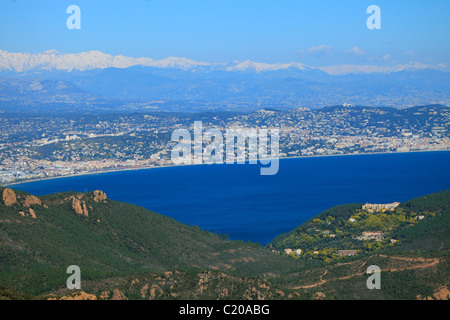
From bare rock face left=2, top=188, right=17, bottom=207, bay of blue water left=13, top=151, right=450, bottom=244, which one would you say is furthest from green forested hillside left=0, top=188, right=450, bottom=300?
bay of blue water left=13, top=151, right=450, bottom=244

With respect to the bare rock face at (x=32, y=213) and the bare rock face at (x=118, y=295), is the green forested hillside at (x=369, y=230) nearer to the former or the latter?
the bare rock face at (x=32, y=213)

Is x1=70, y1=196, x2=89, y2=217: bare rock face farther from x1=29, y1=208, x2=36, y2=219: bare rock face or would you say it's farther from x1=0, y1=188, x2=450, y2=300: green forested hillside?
x1=29, y1=208, x2=36, y2=219: bare rock face

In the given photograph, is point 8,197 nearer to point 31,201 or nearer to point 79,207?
point 31,201

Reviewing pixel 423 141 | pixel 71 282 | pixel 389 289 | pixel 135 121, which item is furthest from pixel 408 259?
pixel 135 121

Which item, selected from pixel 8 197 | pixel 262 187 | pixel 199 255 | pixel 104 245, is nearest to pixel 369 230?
pixel 199 255

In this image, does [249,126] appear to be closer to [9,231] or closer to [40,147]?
[40,147]

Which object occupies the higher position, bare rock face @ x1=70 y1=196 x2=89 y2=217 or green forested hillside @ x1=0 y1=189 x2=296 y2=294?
bare rock face @ x1=70 y1=196 x2=89 y2=217
